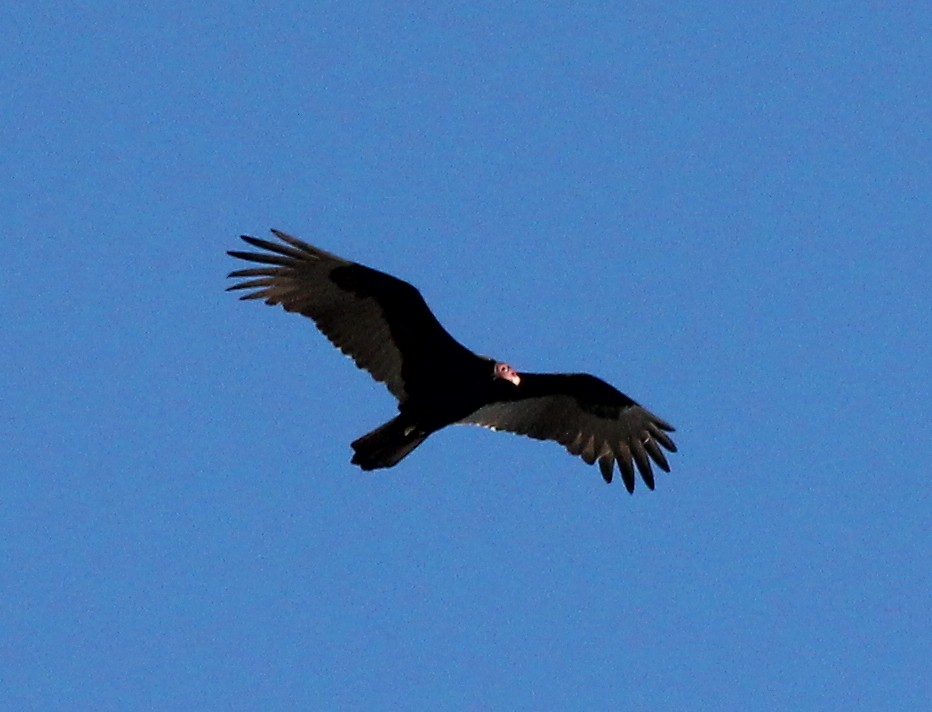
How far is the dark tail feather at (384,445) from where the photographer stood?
1273 centimetres

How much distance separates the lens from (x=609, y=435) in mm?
14062

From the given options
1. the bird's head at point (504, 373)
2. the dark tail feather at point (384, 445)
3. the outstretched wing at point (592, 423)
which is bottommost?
the dark tail feather at point (384, 445)

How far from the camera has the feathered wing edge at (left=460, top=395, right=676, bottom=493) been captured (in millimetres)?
13875

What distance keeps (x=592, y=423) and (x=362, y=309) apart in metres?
2.24

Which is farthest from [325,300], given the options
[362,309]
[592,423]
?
[592,423]

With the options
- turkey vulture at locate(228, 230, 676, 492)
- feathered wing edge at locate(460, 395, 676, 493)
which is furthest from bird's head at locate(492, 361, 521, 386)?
feathered wing edge at locate(460, 395, 676, 493)

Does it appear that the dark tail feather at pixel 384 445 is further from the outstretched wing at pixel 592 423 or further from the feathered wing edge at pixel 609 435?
the feathered wing edge at pixel 609 435

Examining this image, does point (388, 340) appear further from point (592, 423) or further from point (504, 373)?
point (592, 423)

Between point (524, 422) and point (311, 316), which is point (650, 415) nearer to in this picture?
point (524, 422)

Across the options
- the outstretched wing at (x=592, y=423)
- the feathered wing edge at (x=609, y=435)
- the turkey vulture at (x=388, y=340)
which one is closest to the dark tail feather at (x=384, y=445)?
the turkey vulture at (x=388, y=340)

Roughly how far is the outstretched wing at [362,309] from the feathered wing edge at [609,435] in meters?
1.32

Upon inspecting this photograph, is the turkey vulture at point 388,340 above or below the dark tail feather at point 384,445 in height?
above

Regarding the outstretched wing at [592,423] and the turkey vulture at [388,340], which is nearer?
the turkey vulture at [388,340]

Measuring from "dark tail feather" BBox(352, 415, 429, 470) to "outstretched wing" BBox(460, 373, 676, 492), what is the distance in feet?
2.73
